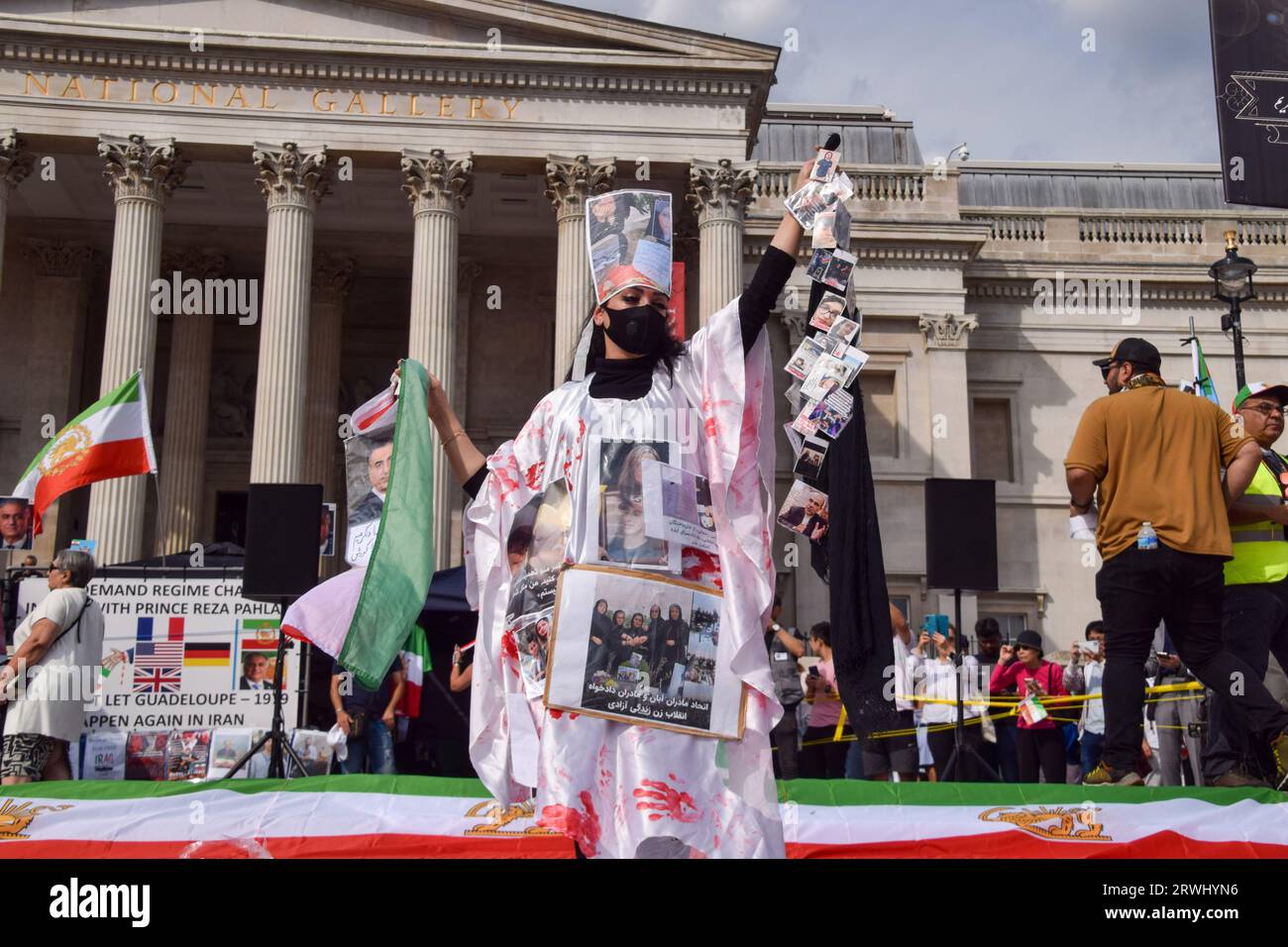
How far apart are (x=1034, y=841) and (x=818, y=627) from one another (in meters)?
6.97

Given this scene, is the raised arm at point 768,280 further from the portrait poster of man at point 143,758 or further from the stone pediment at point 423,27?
the stone pediment at point 423,27

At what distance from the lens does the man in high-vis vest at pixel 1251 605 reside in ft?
23.2

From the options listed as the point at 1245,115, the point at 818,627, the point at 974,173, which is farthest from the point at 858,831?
the point at 974,173

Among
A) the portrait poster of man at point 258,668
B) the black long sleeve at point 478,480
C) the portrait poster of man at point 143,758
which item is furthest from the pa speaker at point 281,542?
the black long sleeve at point 478,480

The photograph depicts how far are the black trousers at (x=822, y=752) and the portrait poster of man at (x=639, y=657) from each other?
29.7 feet

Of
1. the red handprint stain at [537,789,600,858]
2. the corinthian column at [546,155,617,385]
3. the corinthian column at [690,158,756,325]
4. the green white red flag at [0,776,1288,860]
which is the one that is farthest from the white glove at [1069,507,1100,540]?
the corinthian column at [690,158,756,325]

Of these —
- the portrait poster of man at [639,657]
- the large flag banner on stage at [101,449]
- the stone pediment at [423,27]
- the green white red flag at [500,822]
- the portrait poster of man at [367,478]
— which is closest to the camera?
the portrait poster of man at [639,657]

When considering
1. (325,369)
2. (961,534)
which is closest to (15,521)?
(961,534)

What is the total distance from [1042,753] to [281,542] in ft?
24.3

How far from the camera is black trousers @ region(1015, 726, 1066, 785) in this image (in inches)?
474

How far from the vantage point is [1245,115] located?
10.9 m

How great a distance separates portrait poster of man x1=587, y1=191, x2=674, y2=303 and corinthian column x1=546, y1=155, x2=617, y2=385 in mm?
19156

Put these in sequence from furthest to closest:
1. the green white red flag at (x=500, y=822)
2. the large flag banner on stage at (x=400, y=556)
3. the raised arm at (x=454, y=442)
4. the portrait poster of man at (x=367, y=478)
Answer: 1. the portrait poster of man at (x=367, y=478)
2. the green white red flag at (x=500, y=822)
3. the raised arm at (x=454, y=442)
4. the large flag banner on stage at (x=400, y=556)

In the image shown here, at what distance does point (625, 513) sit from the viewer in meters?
4.46
